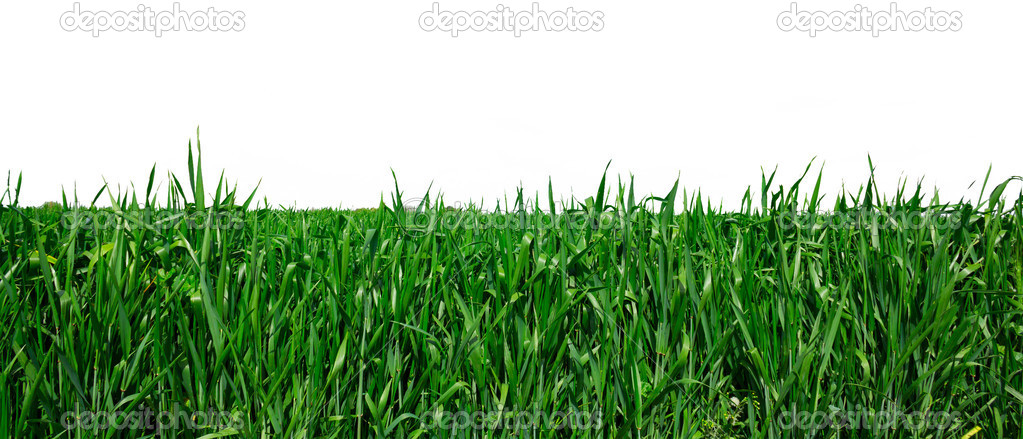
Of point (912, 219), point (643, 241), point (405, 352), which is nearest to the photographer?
point (405, 352)

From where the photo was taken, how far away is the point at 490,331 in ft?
7.16

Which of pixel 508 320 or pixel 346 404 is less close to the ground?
pixel 508 320

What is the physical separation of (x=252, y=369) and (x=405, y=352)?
2.05 ft

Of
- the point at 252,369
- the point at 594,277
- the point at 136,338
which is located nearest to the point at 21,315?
the point at 136,338

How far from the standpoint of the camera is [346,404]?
2.19m

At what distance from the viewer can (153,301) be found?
2252 millimetres

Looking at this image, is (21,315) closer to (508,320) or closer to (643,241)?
(508,320)

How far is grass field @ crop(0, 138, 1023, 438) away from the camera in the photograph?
7.14ft

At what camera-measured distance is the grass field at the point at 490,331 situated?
218 cm

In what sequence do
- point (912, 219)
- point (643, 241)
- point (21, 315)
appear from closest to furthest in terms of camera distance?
1. point (21, 315)
2. point (643, 241)
3. point (912, 219)

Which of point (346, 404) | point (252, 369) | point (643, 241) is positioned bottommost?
point (346, 404)

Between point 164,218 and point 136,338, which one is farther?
point 164,218

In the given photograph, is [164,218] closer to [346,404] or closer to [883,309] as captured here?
[346,404]

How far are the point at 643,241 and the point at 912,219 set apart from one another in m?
1.48
